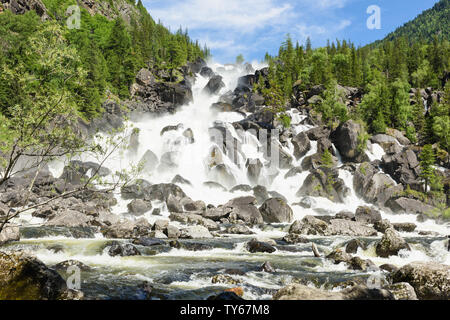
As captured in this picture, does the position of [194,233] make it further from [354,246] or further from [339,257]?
[354,246]

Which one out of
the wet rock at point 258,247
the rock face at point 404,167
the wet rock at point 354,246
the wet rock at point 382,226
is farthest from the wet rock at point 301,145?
the wet rock at point 258,247

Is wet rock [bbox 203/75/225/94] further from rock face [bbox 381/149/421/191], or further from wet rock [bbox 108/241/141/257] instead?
wet rock [bbox 108/241/141/257]

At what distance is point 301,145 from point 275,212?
93.0 feet

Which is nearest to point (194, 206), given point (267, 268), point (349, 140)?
point (267, 268)

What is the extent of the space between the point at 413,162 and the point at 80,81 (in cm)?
5849

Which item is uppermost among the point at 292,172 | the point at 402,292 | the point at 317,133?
the point at 317,133

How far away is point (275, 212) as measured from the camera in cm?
3412

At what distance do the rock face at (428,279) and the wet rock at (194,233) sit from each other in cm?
1499

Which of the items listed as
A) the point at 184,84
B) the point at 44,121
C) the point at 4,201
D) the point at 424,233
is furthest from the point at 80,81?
the point at 184,84

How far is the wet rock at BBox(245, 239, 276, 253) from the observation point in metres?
19.8

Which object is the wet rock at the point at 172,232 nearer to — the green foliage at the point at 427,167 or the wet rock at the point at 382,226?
the wet rock at the point at 382,226

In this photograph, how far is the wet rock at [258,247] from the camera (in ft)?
64.8
